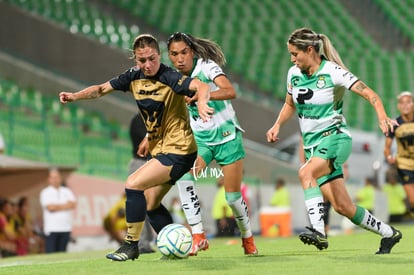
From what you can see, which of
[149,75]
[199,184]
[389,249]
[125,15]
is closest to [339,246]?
[389,249]

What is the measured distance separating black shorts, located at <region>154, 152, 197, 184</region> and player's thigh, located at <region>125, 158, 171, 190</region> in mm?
48

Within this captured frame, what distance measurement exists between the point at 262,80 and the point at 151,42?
72.5 ft

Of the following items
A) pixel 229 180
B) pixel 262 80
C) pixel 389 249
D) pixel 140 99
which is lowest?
pixel 389 249

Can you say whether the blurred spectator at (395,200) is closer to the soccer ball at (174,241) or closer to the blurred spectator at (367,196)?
the blurred spectator at (367,196)

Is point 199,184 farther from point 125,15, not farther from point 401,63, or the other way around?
point 401,63

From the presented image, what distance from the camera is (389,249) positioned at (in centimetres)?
1000

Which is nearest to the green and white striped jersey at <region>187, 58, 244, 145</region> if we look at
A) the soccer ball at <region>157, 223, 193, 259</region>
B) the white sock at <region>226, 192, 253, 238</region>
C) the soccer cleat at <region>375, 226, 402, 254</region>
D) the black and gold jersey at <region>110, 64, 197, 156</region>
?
the white sock at <region>226, 192, 253, 238</region>

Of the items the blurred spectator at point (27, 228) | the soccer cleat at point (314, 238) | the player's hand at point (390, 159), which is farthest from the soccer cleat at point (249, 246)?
the blurred spectator at point (27, 228)

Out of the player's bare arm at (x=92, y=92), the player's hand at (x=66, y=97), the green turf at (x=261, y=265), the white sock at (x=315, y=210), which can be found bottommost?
the green turf at (x=261, y=265)

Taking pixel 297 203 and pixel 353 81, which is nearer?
pixel 353 81

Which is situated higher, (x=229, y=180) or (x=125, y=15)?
(x=125, y=15)

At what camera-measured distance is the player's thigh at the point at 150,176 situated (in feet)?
29.7

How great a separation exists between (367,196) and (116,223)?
23.5 feet

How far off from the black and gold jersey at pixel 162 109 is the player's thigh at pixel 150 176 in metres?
0.19
